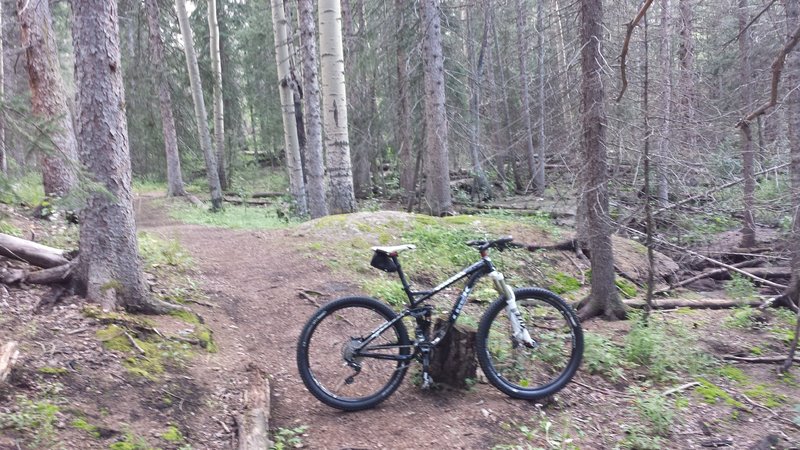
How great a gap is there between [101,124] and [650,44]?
19.8 feet

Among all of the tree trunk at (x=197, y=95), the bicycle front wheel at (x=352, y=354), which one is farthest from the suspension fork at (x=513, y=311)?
the tree trunk at (x=197, y=95)

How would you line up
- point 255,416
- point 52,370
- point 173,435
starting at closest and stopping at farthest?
point 173,435
point 52,370
point 255,416

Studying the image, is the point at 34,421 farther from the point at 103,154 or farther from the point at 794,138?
the point at 794,138

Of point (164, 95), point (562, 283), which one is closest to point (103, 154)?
point (562, 283)

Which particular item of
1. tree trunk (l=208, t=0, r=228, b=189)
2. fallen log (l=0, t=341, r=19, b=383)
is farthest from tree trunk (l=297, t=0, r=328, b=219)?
fallen log (l=0, t=341, r=19, b=383)

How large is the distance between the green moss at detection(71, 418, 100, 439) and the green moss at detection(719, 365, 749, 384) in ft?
19.7

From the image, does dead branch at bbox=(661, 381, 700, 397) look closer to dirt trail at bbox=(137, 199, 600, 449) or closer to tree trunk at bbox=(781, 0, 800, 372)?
dirt trail at bbox=(137, 199, 600, 449)

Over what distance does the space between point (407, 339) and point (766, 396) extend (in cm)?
383

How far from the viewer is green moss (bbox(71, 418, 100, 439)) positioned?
350 centimetres

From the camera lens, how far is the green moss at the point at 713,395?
544cm

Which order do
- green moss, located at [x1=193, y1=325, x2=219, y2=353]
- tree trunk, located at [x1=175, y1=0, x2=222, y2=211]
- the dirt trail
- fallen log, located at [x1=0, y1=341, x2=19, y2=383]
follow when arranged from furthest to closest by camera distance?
tree trunk, located at [x1=175, y1=0, x2=222, y2=211]
green moss, located at [x1=193, y1=325, x2=219, y2=353]
the dirt trail
fallen log, located at [x1=0, y1=341, x2=19, y2=383]

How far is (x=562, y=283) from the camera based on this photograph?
9.33 meters

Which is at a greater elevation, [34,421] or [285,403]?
[34,421]

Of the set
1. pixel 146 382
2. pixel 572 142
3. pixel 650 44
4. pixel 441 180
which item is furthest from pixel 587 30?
→ pixel 441 180
